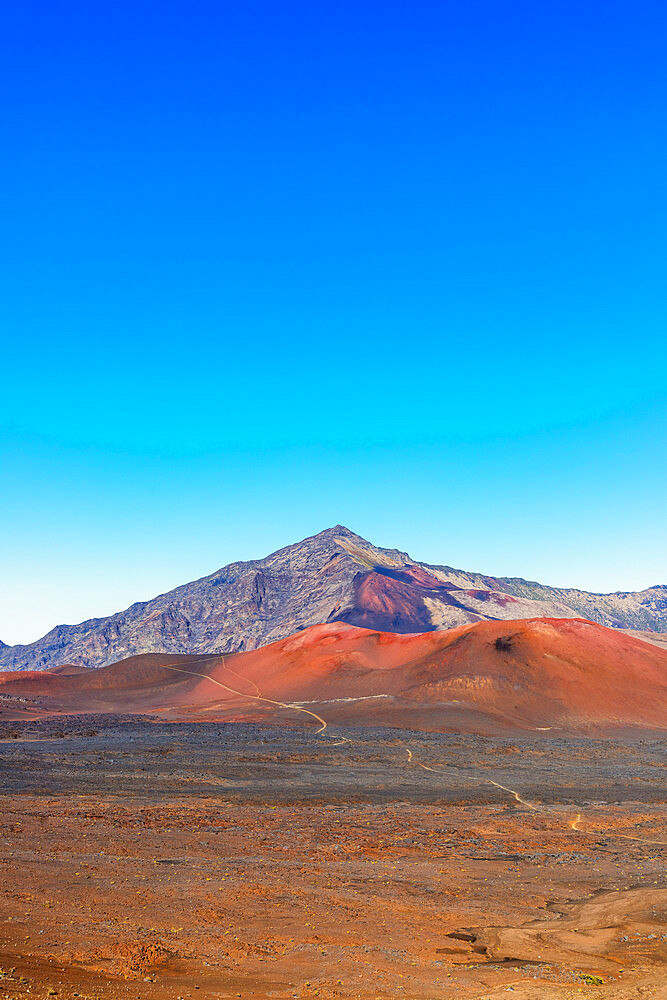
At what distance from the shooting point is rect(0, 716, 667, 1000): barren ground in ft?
33.6

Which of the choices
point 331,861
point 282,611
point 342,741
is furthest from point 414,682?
point 282,611

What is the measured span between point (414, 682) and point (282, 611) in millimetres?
90249

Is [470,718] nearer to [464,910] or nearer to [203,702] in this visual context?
[203,702]

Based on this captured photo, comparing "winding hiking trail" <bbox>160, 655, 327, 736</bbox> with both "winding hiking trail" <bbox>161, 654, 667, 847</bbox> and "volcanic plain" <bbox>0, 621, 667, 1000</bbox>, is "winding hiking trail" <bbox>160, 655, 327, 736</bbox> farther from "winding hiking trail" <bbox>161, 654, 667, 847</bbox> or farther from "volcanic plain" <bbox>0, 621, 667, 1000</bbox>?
"volcanic plain" <bbox>0, 621, 667, 1000</bbox>

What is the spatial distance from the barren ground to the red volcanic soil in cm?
2779

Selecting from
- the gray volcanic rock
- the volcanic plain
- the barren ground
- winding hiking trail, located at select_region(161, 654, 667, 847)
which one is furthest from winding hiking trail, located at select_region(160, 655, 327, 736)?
the gray volcanic rock

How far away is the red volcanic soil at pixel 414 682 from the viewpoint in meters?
65.4

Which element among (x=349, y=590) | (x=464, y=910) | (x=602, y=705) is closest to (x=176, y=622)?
(x=349, y=590)

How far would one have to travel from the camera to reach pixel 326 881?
656 inches

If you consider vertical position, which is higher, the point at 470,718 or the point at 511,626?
the point at 511,626

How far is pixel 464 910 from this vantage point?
1498 cm

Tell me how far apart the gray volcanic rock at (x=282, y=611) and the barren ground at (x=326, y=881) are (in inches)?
4585

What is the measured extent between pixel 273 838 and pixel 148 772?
49.1 feet

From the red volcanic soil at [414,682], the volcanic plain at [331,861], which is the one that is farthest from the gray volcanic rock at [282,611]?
the volcanic plain at [331,861]
